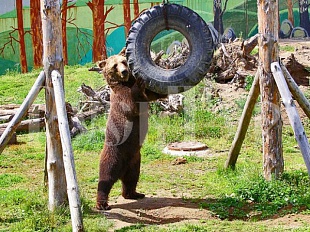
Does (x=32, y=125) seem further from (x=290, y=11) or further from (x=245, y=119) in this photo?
(x=290, y=11)

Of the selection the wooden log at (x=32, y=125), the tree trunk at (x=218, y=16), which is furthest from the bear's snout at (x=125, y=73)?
the tree trunk at (x=218, y=16)

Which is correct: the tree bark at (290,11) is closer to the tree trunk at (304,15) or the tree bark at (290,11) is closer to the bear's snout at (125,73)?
the tree trunk at (304,15)

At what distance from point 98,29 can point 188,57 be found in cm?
1163

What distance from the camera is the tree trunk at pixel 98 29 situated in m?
18.2

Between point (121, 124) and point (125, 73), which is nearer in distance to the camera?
point (125, 73)

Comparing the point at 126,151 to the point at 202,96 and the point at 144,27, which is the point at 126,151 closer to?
the point at 144,27

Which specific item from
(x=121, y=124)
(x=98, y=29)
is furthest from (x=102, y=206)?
(x=98, y=29)

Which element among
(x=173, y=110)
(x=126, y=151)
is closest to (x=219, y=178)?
(x=126, y=151)

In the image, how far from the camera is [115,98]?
288 inches

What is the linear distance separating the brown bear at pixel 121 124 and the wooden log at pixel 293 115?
60.4 inches

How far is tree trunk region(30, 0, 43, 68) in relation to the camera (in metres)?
18.1

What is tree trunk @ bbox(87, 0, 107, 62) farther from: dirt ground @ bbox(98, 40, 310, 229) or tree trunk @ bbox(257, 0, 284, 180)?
tree trunk @ bbox(257, 0, 284, 180)

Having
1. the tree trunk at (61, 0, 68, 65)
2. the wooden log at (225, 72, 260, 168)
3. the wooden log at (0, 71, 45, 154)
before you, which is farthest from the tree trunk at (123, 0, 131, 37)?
the wooden log at (0, 71, 45, 154)

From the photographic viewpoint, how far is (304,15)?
20.3 metres
